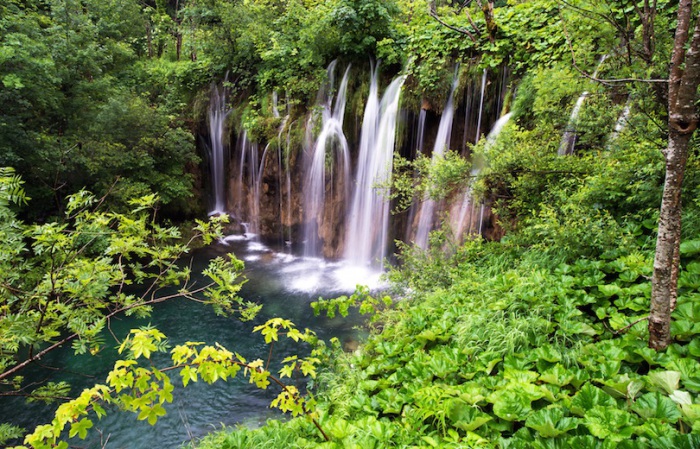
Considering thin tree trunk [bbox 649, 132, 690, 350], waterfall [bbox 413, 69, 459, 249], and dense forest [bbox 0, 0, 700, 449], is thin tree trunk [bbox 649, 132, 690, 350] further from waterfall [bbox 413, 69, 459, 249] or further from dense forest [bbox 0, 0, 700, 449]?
waterfall [bbox 413, 69, 459, 249]

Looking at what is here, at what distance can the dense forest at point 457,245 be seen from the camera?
2154 mm

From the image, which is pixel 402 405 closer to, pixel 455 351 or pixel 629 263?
pixel 455 351

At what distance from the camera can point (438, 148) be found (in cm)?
930

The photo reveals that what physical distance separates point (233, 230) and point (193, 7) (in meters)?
8.50

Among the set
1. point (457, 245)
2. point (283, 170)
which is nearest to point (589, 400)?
point (457, 245)

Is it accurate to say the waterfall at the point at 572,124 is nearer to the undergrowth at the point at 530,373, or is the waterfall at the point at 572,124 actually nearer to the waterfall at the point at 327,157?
the undergrowth at the point at 530,373

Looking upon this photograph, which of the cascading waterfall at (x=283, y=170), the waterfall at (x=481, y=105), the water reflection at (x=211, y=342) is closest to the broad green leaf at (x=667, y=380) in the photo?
the water reflection at (x=211, y=342)

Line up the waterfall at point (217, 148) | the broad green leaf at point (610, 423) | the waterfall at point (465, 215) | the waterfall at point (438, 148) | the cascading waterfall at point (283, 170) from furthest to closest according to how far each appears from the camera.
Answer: the waterfall at point (217, 148)
the cascading waterfall at point (283, 170)
the waterfall at point (438, 148)
the waterfall at point (465, 215)
the broad green leaf at point (610, 423)

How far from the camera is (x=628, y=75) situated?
345 cm

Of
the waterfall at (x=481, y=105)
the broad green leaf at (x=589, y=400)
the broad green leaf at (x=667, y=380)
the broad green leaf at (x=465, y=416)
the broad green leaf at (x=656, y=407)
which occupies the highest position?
the waterfall at (x=481, y=105)

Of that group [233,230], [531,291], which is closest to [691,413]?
[531,291]

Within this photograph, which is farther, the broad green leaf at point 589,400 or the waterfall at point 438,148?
the waterfall at point 438,148

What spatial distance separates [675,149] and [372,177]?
28.2ft

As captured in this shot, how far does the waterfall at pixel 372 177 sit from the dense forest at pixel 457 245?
333 millimetres
